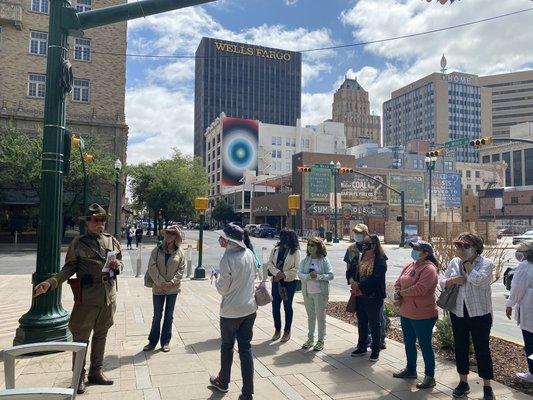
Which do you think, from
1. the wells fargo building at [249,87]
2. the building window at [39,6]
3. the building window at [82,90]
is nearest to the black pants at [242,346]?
the building window at [82,90]

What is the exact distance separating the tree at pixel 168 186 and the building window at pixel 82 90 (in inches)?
327

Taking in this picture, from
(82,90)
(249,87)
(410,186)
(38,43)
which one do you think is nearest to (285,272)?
(82,90)

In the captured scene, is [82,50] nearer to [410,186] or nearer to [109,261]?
[109,261]

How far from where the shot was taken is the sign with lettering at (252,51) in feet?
477

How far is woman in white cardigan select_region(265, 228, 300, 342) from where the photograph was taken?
23.6 feet

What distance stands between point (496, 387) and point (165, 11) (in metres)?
6.46

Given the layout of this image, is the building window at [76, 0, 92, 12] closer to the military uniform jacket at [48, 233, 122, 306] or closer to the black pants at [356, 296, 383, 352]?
the military uniform jacket at [48, 233, 122, 306]

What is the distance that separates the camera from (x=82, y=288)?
499cm

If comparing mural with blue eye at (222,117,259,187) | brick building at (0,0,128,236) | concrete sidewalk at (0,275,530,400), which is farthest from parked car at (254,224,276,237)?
mural with blue eye at (222,117,259,187)

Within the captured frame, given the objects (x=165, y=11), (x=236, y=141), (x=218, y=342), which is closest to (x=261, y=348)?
(x=218, y=342)

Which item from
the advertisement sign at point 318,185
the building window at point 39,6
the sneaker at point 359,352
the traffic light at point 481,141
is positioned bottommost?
the sneaker at point 359,352

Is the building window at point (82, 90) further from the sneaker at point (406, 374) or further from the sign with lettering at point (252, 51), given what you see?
the sign with lettering at point (252, 51)

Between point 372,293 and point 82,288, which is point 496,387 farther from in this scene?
point 82,288

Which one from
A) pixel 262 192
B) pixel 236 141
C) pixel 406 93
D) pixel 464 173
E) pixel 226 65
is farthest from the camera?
pixel 406 93
